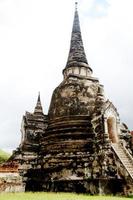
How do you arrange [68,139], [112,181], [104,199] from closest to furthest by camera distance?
[104,199] < [112,181] < [68,139]

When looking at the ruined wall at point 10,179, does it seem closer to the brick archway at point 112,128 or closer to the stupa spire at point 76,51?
the brick archway at point 112,128

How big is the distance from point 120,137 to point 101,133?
2.52 metres

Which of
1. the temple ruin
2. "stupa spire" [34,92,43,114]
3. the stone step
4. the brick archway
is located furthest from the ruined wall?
the brick archway

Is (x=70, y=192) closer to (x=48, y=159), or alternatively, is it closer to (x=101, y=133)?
(x=48, y=159)

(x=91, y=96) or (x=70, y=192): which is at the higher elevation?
(x=91, y=96)

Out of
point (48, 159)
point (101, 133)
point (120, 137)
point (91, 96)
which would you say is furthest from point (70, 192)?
point (91, 96)

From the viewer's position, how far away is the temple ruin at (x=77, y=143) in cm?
1683

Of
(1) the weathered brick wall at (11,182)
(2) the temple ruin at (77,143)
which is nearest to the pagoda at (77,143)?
(2) the temple ruin at (77,143)

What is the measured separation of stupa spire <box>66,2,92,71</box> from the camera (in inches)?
938

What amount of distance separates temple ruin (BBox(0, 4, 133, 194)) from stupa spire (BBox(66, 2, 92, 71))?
0.09m

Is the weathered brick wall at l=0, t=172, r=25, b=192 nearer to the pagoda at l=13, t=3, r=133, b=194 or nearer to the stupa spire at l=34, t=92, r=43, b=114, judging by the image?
the pagoda at l=13, t=3, r=133, b=194

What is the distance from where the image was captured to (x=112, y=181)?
54.4 feet

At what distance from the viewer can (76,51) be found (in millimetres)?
24578

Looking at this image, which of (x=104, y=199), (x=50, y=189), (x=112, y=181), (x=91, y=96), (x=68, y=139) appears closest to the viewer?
(x=104, y=199)
